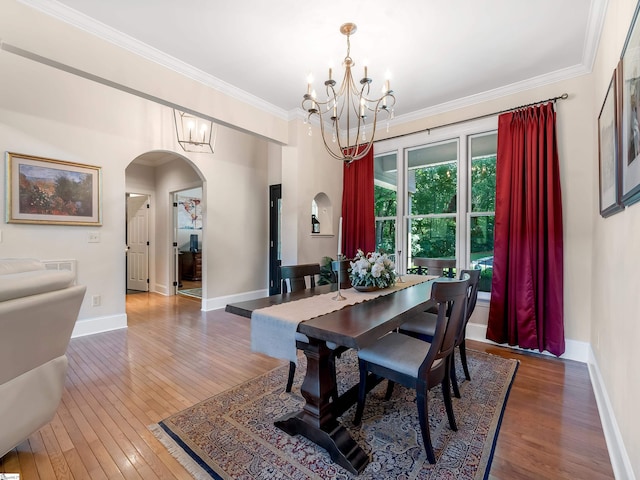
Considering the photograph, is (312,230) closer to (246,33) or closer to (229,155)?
(229,155)

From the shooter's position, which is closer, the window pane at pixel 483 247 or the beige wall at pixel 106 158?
the beige wall at pixel 106 158

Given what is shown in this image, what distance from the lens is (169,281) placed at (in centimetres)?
A: 592

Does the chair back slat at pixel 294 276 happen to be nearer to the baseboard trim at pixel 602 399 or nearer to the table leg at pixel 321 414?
the table leg at pixel 321 414

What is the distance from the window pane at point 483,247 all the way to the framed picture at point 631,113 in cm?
201

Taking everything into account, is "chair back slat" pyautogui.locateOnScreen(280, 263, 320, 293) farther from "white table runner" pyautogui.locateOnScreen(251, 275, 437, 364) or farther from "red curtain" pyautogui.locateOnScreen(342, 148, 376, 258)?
"red curtain" pyautogui.locateOnScreen(342, 148, 376, 258)

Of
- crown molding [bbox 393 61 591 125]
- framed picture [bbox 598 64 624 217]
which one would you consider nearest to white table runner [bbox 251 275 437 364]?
framed picture [bbox 598 64 624 217]

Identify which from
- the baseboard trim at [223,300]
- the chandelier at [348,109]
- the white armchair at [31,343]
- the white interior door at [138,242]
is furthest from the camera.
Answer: the white interior door at [138,242]

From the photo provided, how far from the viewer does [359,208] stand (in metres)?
4.42

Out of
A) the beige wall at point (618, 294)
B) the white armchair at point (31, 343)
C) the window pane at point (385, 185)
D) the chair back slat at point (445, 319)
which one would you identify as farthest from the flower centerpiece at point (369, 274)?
the window pane at point (385, 185)

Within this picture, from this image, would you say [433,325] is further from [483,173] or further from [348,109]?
[483,173]

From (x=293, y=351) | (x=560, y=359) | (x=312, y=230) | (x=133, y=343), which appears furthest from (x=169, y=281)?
(x=560, y=359)

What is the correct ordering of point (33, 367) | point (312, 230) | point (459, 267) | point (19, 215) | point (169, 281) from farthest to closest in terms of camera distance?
point (169, 281) < point (312, 230) < point (459, 267) < point (19, 215) < point (33, 367)

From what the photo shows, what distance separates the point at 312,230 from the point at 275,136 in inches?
54.0

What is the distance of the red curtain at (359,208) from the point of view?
4.33m
